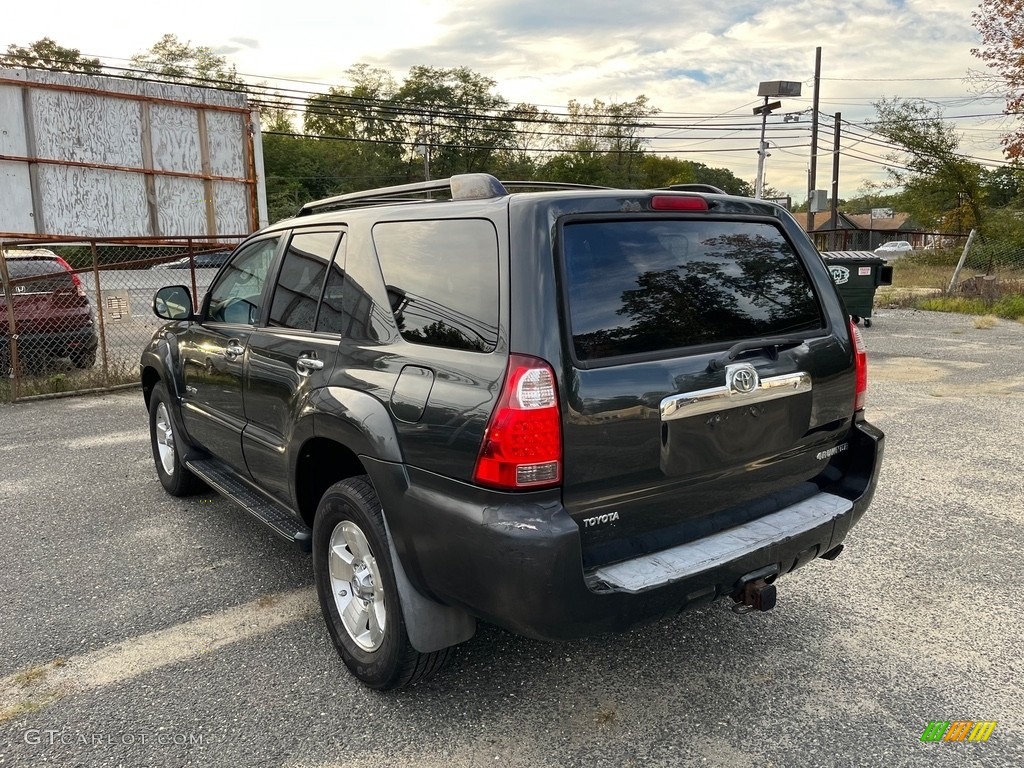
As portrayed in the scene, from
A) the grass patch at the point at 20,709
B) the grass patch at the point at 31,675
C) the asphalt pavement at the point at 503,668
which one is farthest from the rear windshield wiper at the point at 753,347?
the grass patch at the point at 31,675

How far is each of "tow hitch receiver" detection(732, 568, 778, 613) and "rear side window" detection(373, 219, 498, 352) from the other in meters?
1.19

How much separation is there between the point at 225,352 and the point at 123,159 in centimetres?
949

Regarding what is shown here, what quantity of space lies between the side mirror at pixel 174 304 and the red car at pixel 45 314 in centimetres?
517

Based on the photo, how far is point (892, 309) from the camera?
17.5 metres

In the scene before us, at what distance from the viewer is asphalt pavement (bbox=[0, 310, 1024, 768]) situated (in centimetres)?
256

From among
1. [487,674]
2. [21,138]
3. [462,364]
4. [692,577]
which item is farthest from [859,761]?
[21,138]

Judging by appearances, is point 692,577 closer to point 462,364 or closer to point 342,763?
point 462,364

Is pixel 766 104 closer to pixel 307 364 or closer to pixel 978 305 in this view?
pixel 978 305

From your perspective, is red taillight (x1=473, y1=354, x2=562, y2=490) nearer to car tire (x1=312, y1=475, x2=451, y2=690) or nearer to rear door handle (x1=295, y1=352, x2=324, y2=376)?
car tire (x1=312, y1=475, x2=451, y2=690)

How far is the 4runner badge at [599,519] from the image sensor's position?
2.36 meters

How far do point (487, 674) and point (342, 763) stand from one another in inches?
27.1

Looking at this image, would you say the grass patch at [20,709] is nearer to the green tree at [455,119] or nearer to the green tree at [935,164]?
the green tree at [935,164]

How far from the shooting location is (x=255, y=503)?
377cm

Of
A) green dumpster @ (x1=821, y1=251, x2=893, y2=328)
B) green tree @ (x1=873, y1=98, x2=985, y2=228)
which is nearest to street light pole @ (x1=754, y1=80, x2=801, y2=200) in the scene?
green tree @ (x1=873, y1=98, x2=985, y2=228)
